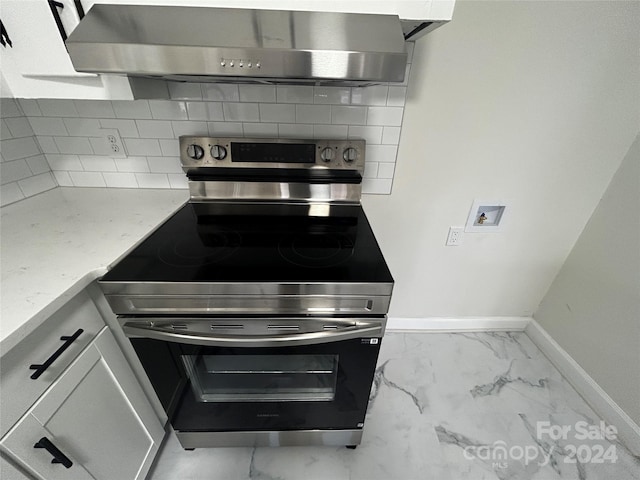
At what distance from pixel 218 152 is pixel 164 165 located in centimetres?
28

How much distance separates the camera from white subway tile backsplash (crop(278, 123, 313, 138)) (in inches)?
44.5

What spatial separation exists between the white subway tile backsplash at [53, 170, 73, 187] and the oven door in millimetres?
887

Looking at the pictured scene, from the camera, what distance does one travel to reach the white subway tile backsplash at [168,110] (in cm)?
108

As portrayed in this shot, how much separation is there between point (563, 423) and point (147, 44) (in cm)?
210

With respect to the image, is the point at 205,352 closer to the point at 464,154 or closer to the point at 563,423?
the point at 464,154

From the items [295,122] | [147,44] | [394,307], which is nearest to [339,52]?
[147,44]

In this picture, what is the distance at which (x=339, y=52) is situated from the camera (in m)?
0.60

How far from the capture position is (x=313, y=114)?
1.11 m

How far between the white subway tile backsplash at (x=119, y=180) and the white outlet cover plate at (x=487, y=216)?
63.2 inches

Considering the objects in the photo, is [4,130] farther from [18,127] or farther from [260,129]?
[260,129]

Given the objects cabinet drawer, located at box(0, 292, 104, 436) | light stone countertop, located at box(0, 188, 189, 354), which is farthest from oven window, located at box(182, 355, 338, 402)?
light stone countertop, located at box(0, 188, 189, 354)

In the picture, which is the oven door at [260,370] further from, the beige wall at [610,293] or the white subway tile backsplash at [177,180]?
the beige wall at [610,293]

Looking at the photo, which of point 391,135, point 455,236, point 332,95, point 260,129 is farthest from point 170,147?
point 455,236

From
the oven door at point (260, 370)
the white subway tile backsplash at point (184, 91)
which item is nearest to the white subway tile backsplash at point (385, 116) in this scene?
the white subway tile backsplash at point (184, 91)
